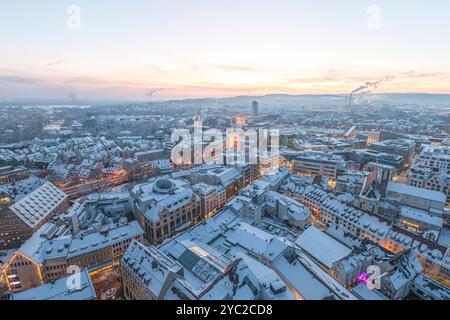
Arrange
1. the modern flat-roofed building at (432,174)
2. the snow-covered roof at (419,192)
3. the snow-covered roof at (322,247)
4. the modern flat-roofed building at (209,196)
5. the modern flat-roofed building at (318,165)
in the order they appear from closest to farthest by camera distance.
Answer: the snow-covered roof at (322,247)
the modern flat-roofed building at (209,196)
the snow-covered roof at (419,192)
the modern flat-roofed building at (432,174)
the modern flat-roofed building at (318,165)

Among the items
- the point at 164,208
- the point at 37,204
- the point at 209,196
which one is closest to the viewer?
the point at 164,208

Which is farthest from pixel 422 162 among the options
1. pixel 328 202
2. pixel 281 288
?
pixel 281 288

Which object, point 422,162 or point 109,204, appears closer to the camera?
point 109,204

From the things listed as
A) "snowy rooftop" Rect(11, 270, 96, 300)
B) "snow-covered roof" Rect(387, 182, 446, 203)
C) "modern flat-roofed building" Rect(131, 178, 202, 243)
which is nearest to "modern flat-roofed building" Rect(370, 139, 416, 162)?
"snow-covered roof" Rect(387, 182, 446, 203)

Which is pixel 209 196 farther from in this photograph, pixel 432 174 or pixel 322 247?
pixel 432 174

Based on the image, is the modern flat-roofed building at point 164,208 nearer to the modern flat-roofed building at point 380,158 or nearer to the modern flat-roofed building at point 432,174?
the modern flat-roofed building at point 432,174

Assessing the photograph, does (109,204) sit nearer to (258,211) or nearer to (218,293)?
(258,211)

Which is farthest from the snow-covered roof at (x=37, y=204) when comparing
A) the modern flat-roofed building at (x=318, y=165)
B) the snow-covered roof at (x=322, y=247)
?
the modern flat-roofed building at (x=318, y=165)

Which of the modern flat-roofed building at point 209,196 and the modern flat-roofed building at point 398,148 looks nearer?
the modern flat-roofed building at point 209,196

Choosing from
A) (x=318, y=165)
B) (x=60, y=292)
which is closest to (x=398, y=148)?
(x=318, y=165)

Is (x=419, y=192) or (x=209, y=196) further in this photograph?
(x=419, y=192)
